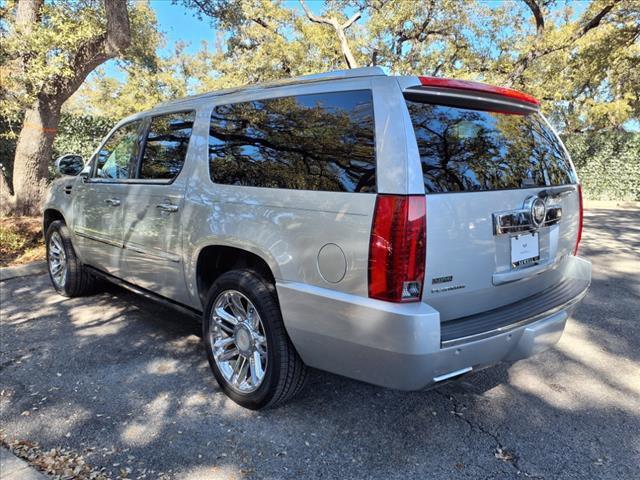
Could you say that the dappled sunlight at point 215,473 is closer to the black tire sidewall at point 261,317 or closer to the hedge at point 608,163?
the black tire sidewall at point 261,317

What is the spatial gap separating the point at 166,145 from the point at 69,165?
1.71 metres

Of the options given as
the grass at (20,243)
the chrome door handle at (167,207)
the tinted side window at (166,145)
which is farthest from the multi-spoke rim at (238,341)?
the grass at (20,243)

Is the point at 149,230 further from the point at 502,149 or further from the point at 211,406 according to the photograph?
the point at 502,149

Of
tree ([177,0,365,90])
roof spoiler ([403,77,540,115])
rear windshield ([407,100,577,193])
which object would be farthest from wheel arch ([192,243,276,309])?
tree ([177,0,365,90])

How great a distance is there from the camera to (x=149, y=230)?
142 inches

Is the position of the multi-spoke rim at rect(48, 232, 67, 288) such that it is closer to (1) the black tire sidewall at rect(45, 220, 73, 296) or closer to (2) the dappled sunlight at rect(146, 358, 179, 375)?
(1) the black tire sidewall at rect(45, 220, 73, 296)

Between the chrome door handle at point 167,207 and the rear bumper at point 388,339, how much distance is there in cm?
118

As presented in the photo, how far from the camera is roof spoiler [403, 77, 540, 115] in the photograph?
2361 mm

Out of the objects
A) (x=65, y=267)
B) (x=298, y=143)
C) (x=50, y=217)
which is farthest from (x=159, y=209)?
(x=50, y=217)

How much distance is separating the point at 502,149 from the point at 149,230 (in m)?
2.51

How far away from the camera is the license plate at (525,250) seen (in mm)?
2514

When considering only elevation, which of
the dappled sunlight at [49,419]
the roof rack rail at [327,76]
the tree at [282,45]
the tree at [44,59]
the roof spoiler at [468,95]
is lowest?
the dappled sunlight at [49,419]

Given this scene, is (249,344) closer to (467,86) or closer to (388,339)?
(388,339)

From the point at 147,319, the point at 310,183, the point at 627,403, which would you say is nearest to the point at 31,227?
the point at 147,319
